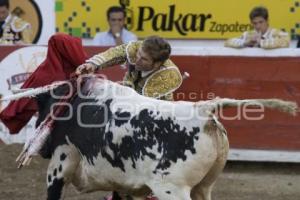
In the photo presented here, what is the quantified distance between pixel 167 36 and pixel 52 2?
129cm

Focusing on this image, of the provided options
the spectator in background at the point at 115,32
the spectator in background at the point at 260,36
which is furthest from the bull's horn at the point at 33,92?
the spectator in background at the point at 115,32

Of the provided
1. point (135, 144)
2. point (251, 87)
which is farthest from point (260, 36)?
point (135, 144)

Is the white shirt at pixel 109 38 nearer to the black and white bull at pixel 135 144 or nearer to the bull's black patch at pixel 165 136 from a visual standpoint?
the black and white bull at pixel 135 144

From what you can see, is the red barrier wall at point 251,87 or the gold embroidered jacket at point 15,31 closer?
the red barrier wall at point 251,87

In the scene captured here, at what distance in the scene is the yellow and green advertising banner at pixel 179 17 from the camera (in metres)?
7.91

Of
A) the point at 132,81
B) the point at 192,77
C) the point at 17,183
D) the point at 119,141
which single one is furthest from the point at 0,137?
the point at 119,141

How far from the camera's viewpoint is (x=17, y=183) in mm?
6078

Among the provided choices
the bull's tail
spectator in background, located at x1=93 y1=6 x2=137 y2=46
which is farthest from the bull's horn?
spectator in background, located at x1=93 y1=6 x2=137 y2=46

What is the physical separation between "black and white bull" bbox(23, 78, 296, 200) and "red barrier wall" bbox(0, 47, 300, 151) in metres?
2.60

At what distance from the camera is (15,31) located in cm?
782

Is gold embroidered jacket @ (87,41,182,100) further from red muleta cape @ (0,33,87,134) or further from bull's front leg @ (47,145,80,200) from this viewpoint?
bull's front leg @ (47,145,80,200)

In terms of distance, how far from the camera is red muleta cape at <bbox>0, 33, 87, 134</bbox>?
4.39m

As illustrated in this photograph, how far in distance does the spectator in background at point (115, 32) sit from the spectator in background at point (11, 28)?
28.5 inches

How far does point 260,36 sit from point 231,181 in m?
1.42
